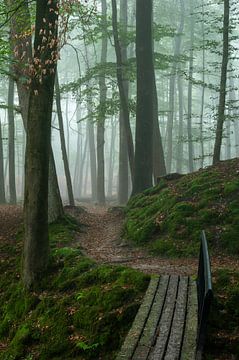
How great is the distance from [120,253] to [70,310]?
11.0 ft

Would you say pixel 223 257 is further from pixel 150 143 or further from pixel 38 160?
pixel 150 143

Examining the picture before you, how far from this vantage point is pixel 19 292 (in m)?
8.90

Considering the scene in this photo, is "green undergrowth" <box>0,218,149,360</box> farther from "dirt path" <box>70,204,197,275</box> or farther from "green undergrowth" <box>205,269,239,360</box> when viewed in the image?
"green undergrowth" <box>205,269,239,360</box>

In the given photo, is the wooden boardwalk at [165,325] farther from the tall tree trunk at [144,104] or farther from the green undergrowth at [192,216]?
the tall tree trunk at [144,104]

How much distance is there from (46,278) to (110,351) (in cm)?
313

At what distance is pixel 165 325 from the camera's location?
5738mm

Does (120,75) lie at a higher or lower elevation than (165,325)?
higher

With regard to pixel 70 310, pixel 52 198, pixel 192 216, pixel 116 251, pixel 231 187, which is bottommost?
pixel 70 310

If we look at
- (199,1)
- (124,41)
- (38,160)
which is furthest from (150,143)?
(199,1)

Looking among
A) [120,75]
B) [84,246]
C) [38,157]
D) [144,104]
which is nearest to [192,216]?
[84,246]

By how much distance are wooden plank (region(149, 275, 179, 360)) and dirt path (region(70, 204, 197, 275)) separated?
52.1 inches

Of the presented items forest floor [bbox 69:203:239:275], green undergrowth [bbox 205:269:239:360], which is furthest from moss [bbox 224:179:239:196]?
green undergrowth [bbox 205:269:239:360]

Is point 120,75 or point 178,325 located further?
point 120,75

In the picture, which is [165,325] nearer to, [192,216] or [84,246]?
[192,216]
